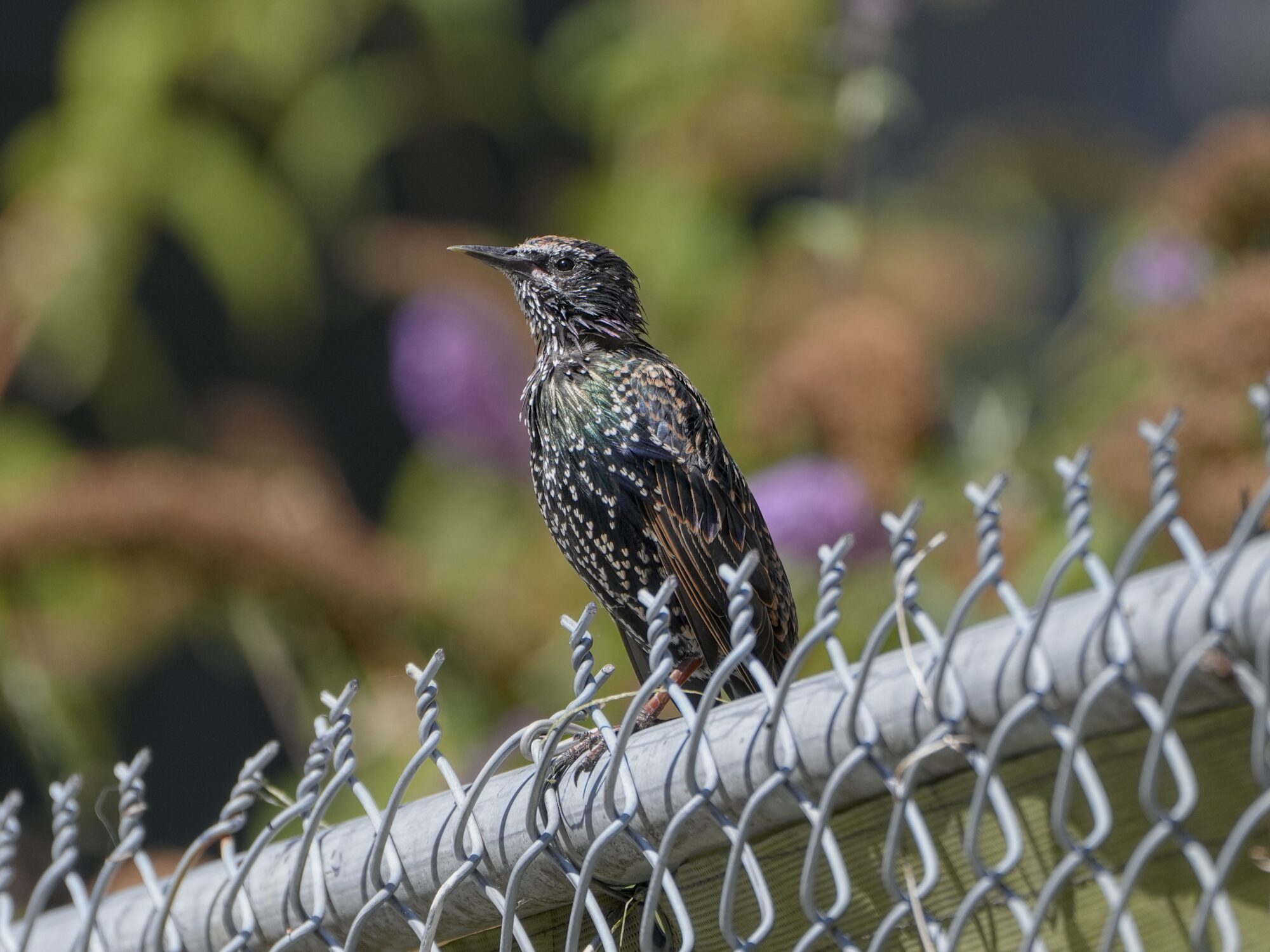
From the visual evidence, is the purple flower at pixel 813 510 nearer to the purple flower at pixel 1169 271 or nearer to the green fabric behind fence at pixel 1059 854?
the purple flower at pixel 1169 271

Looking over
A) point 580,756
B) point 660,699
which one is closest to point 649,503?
point 660,699

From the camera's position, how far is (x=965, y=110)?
6039 mm

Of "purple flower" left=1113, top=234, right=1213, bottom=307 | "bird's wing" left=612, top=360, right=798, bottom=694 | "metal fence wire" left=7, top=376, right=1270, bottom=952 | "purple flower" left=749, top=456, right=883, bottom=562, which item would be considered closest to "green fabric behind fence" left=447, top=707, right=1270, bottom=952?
"metal fence wire" left=7, top=376, right=1270, bottom=952

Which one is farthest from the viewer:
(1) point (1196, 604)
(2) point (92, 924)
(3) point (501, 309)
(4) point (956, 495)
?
(3) point (501, 309)

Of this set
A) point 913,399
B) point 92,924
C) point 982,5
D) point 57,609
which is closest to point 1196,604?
point 92,924

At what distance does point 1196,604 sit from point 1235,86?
499cm

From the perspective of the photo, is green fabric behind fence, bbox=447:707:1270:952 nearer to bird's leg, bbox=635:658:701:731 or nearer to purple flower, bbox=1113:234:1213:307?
bird's leg, bbox=635:658:701:731

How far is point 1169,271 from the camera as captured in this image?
359 centimetres

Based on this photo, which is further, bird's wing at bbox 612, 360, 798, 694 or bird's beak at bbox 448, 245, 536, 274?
bird's beak at bbox 448, 245, 536, 274

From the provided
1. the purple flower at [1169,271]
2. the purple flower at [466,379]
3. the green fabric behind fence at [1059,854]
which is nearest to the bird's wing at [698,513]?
the green fabric behind fence at [1059,854]

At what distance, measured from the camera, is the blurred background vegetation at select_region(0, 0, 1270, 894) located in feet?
11.0

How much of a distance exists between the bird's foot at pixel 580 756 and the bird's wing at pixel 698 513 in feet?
2.36

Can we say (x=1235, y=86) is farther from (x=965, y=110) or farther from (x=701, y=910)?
(x=701, y=910)

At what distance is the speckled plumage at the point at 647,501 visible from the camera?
247cm
